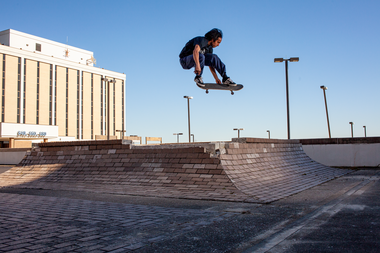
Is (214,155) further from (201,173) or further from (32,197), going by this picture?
(32,197)

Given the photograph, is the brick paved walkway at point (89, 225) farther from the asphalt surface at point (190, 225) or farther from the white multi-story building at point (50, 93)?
the white multi-story building at point (50, 93)

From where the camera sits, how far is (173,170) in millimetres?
10430

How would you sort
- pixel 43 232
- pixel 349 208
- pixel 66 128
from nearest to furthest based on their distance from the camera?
1. pixel 43 232
2. pixel 349 208
3. pixel 66 128

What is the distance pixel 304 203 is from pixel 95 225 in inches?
175

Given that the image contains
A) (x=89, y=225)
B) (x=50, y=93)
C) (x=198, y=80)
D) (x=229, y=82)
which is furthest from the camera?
(x=50, y=93)

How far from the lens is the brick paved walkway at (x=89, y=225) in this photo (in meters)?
4.02

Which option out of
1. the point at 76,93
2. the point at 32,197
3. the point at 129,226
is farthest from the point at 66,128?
the point at 129,226

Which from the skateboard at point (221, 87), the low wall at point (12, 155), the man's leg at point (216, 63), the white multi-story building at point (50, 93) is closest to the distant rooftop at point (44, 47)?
the white multi-story building at point (50, 93)

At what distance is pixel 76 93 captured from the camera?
75.1 metres

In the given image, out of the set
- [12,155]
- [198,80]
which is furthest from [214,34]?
[12,155]

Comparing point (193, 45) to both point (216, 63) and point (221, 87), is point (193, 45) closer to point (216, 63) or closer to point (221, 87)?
point (216, 63)

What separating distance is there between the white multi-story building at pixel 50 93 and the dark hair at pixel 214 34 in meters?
46.3

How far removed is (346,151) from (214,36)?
45.7ft

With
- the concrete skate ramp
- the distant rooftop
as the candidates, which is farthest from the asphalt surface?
the distant rooftop
